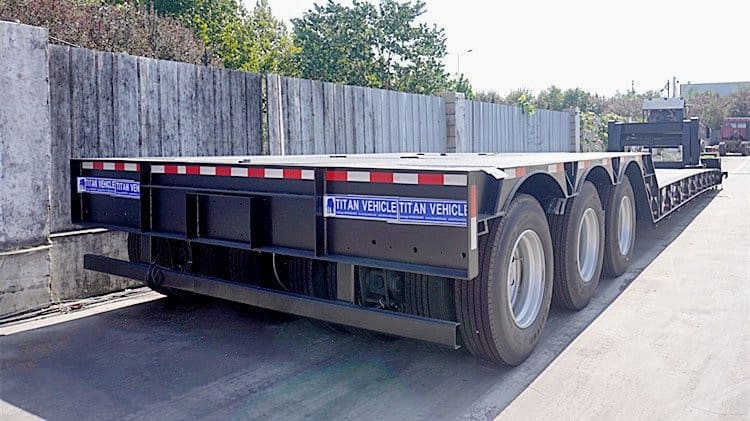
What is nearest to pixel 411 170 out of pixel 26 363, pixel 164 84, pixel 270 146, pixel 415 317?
pixel 415 317

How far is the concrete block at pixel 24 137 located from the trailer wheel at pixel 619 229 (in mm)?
5361

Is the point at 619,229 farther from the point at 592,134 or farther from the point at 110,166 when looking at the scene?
the point at 592,134

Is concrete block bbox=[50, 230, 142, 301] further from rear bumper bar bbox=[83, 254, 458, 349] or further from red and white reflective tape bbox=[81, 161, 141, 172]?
rear bumper bar bbox=[83, 254, 458, 349]

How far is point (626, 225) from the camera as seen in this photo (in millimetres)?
7828

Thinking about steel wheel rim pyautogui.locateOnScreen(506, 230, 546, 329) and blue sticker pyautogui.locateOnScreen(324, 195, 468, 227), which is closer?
blue sticker pyautogui.locateOnScreen(324, 195, 468, 227)

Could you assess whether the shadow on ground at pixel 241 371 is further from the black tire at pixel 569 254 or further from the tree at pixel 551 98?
the tree at pixel 551 98

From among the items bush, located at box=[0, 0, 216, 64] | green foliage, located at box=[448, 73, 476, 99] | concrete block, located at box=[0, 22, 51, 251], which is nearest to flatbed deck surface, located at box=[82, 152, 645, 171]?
concrete block, located at box=[0, 22, 51, 251]

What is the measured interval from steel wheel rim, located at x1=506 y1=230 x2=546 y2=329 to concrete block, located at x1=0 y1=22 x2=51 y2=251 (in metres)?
4.12

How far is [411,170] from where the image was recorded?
3939 millimetres

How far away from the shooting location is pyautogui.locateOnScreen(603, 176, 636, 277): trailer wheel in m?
7.11

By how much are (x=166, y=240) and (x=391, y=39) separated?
21.2 meters

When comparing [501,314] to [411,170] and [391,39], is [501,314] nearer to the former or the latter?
[411,170]

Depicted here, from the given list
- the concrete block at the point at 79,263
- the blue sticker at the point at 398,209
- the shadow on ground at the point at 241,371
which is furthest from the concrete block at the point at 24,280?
the blue sticker at the point at 398,209

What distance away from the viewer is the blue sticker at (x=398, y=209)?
3.79 metres
